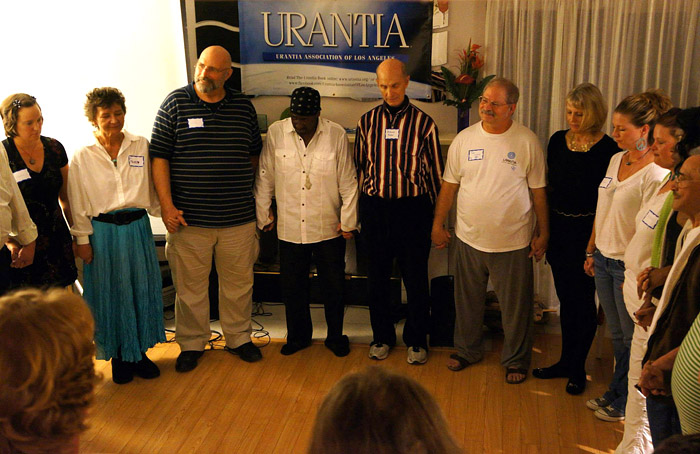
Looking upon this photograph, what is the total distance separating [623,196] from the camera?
302 cm

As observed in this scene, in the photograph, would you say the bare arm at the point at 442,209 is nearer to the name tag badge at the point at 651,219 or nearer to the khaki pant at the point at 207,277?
the khaki pant at the point at 207,277

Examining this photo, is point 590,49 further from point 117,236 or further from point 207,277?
point 117,236

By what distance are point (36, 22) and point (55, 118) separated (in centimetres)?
66

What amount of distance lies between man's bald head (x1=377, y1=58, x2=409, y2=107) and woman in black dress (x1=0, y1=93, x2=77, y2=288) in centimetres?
175

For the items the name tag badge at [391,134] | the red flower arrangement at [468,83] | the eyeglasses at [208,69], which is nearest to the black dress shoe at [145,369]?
the eyeglasses at [208,69]

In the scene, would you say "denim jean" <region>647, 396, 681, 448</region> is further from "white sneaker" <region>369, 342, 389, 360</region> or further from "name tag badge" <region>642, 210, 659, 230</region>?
"white sneaker" <region>369, 342, 389, 360</region>

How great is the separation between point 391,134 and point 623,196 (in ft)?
4.30

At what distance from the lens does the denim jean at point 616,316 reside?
308 centimetres

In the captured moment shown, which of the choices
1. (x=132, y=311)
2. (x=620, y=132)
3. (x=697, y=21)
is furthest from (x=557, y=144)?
(x=132, y=311)

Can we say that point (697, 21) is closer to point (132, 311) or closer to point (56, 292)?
point (132, 311)

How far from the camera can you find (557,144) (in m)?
3.50

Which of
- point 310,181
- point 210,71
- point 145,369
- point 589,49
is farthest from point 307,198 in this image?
point 589,49

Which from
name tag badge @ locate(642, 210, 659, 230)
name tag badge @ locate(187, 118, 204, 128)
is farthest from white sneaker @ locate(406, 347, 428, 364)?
name tag badge @ locate(187, 118, 204, 128)

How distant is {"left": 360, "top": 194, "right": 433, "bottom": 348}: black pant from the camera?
385 cm
